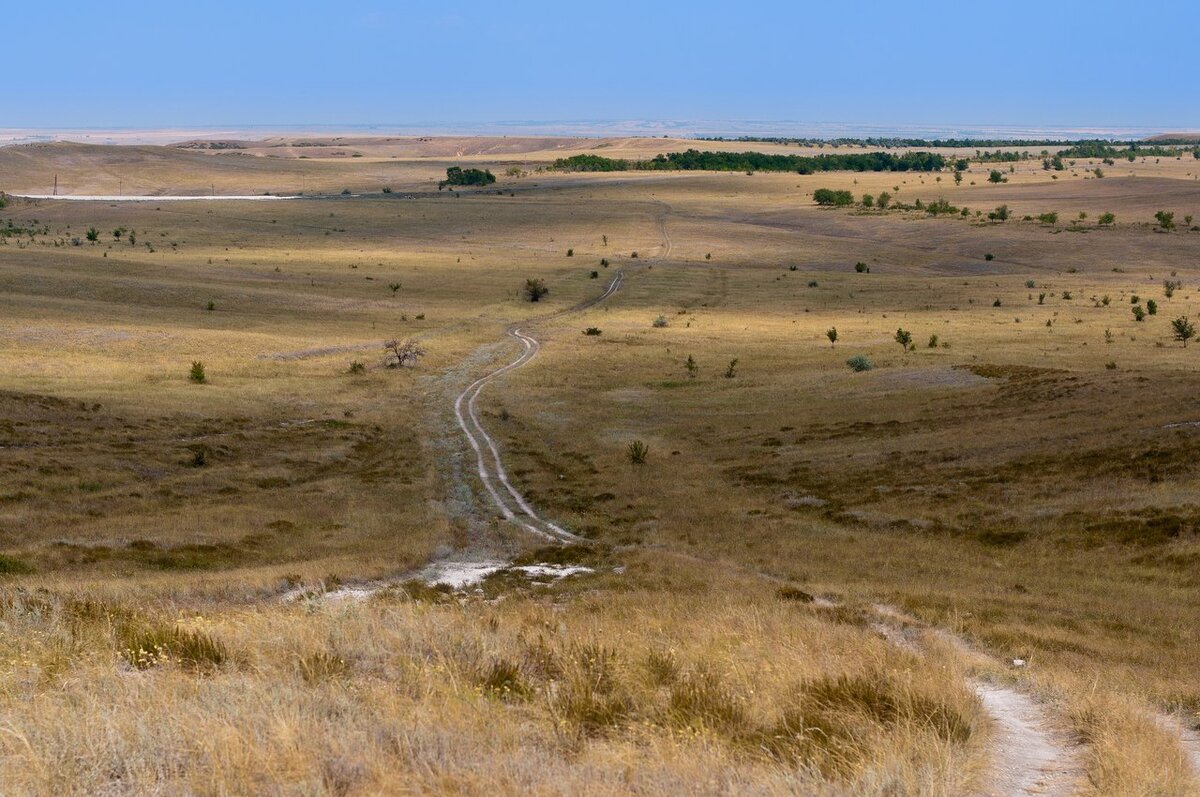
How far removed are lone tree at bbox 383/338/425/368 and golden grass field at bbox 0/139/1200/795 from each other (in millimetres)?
1647

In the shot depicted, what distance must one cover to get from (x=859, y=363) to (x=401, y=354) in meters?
23.3

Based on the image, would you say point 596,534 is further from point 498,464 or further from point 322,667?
point 322,667

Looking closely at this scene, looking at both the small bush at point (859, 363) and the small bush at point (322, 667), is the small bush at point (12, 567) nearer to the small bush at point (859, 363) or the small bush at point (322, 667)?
the small bush at point (322, 667)

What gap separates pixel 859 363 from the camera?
46.1m

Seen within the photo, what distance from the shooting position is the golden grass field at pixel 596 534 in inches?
255

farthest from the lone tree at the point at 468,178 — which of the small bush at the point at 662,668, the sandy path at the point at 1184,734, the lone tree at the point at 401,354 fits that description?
Result: the sandy path at the point at 1184,734

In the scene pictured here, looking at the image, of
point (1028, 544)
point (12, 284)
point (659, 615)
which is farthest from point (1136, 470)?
point (12, 284)

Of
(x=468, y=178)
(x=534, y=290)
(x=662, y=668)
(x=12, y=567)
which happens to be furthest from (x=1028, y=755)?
(x=468, y=178)

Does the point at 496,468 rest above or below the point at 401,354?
below

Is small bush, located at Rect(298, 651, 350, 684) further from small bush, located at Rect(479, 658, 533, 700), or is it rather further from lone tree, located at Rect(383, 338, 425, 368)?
lone tree, located at Rect(383, 338, 425, 368)

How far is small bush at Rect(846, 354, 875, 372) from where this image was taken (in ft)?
149

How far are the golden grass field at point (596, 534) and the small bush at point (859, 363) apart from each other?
0.48 m

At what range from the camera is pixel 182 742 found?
6.02 metres

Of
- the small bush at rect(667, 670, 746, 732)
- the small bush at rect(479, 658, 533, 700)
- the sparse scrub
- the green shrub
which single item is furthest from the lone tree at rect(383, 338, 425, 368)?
the green shrub
